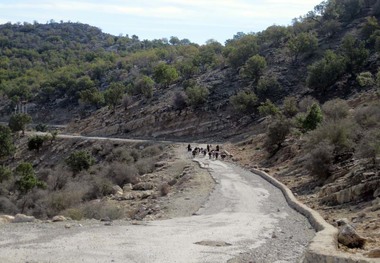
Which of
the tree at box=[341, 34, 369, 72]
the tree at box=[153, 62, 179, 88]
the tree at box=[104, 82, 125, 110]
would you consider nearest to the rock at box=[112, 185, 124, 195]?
the tree at box=[341, 34, 369, 72]

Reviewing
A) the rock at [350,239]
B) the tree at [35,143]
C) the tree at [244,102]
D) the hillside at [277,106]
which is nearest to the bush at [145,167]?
the hillside at [277,106]

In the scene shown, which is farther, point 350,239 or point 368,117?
point 368,117

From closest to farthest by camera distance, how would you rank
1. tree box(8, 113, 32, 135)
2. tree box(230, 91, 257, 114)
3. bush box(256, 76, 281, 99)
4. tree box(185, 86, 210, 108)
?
tree box(230, 91, 257, 114) < bush box(256, 76, 281, 99) < tree box(185, 86, 210, 108) < tree box(8, 113, 32, 135)

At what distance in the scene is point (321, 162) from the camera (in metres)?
23.4

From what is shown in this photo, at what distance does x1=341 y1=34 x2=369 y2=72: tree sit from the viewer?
5349 cm

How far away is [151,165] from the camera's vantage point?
37.4 metres

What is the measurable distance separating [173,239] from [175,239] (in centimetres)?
6

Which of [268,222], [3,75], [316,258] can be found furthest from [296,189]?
[3,75]

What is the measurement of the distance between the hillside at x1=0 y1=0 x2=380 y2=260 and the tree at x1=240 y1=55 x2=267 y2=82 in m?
0.12

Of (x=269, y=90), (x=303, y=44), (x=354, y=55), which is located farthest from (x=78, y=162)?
(x=303, y=44)

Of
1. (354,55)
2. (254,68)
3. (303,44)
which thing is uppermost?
(303,44)

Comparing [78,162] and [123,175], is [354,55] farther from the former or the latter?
[123,175]

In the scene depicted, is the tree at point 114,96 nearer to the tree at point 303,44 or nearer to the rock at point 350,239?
the tree at point 303,44

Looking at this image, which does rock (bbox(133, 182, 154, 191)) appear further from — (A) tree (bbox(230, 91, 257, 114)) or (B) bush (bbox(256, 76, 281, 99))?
(B) bush (bbox(256, 76, 281, 99))
